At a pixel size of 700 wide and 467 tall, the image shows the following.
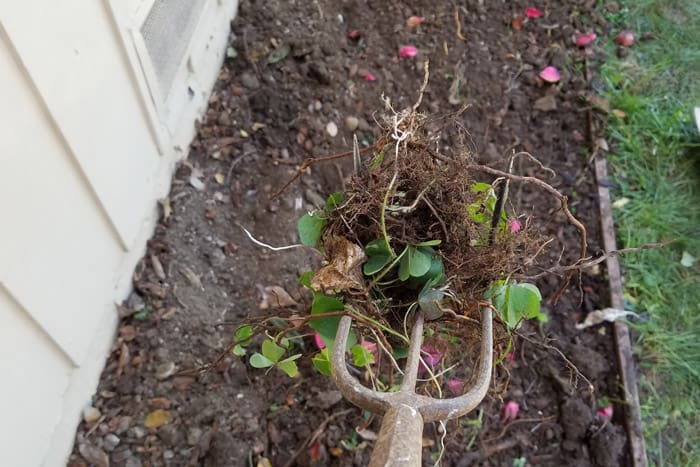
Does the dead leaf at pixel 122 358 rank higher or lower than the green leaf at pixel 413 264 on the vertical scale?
lower

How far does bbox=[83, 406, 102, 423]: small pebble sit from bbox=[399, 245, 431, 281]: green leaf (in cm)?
123

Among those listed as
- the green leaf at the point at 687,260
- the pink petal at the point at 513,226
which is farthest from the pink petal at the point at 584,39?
the pink petal at the point at 513,226

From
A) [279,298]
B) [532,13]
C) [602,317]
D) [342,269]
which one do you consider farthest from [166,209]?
[532,13]

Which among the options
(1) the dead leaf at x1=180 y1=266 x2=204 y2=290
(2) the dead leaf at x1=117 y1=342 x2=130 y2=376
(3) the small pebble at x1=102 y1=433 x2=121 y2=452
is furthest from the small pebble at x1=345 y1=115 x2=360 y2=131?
(3) the small pebble at x1=102 y1=433 x2=121 y2=452

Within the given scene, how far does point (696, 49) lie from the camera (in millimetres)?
2912

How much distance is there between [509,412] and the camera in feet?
6.58

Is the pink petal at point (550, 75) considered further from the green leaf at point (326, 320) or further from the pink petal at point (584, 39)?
the green leaf at point (326, 320)

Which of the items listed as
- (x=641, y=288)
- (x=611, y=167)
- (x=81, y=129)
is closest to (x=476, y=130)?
(x=611, y=167)

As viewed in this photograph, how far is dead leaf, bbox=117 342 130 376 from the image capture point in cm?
189

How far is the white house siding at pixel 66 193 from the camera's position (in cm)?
128

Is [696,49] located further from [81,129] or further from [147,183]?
[81,129]

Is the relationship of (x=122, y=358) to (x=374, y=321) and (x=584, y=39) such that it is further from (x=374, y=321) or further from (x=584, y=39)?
(x=584, y=39)

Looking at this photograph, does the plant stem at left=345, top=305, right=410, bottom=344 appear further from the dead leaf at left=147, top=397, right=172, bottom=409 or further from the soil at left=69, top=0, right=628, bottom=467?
the dead leaf at left=147, top=397, right=172, bottom=409

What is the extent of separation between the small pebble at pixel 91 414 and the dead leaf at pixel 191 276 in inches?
19.6
